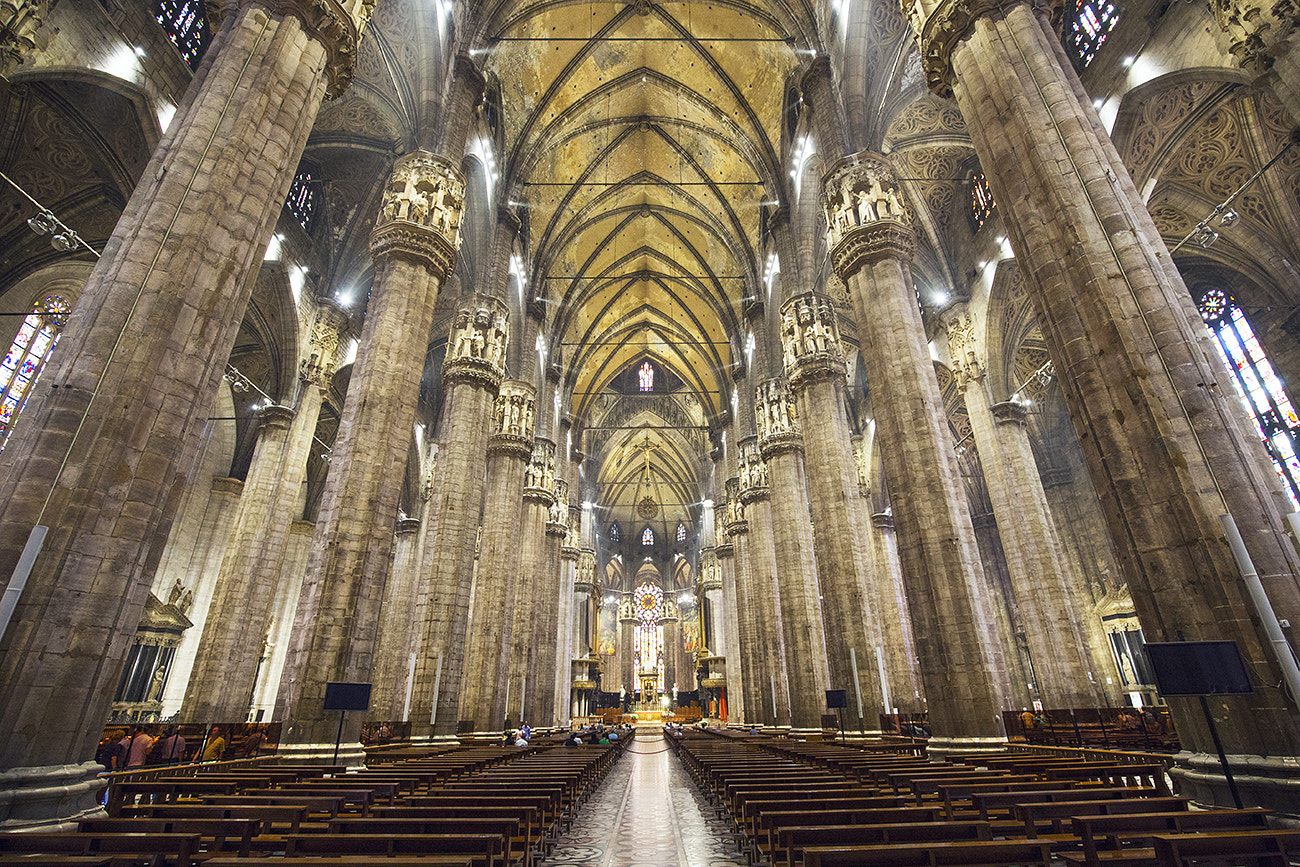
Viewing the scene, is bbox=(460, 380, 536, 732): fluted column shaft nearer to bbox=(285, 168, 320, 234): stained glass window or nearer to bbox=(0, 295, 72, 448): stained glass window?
bbox=(285, 168, 320, 234): stained glass window

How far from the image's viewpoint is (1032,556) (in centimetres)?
1570

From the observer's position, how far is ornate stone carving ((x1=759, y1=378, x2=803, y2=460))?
21.0m

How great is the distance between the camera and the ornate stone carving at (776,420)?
21.0 m

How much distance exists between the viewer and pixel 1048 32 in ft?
24.2

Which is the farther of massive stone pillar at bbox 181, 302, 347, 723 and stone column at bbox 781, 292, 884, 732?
massive stone pillar at bbox 181, 302, 347, 723

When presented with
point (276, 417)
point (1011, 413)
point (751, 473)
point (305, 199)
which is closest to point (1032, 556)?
point (1011, 413)

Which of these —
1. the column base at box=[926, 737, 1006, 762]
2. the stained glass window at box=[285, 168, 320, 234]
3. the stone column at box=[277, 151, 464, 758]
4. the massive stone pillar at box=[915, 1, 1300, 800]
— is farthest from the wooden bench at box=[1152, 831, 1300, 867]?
the stained glass window at box=[285, 168, 320, 234]

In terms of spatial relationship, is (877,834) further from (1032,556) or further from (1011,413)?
(1011,413)

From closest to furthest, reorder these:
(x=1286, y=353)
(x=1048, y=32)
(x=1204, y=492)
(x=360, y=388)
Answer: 1. (x=1204, y=492)
2. (x=1048, y=32)
3. (x=360, y=388)
4. (x=1286, y=353)

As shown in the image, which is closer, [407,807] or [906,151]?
[407,807]

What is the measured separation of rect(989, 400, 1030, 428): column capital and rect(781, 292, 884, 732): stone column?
4.85 meters

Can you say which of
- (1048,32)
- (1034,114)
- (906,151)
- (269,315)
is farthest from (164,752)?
(906,151)

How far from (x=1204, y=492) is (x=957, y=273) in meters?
16.7

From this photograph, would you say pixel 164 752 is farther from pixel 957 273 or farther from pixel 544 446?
pixel 957 273
